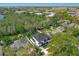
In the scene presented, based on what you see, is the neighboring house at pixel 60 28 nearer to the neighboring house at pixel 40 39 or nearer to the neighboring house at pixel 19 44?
the neighboring house at pixel 40 39

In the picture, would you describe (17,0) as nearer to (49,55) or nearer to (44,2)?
(44,2)

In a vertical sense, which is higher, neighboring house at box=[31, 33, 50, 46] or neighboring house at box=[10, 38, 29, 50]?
neighboring house at box=[31, 33, 50, 46]

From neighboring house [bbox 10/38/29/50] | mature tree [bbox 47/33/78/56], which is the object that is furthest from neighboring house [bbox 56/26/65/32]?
neighboring house [bbox 10/38/29/50]

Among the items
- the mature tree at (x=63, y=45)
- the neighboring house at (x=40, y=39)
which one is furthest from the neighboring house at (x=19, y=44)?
the mature tree at (x=63, y=45)

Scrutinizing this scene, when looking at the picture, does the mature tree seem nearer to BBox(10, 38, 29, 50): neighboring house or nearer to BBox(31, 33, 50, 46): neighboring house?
BBox(31, 33, 50, 46): neighboring house

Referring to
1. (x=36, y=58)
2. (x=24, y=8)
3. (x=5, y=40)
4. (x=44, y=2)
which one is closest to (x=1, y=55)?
(x=5, y=40)

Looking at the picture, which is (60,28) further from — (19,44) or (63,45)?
(19,44)

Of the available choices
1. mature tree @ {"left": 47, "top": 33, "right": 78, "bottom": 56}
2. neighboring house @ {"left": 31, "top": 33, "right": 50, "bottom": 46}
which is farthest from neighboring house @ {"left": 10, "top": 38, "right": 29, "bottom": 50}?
mature tree @ {"left": 47, "top": 33, "right": 78, "bottom": 56}

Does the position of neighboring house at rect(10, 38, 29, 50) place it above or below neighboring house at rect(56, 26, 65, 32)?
below
